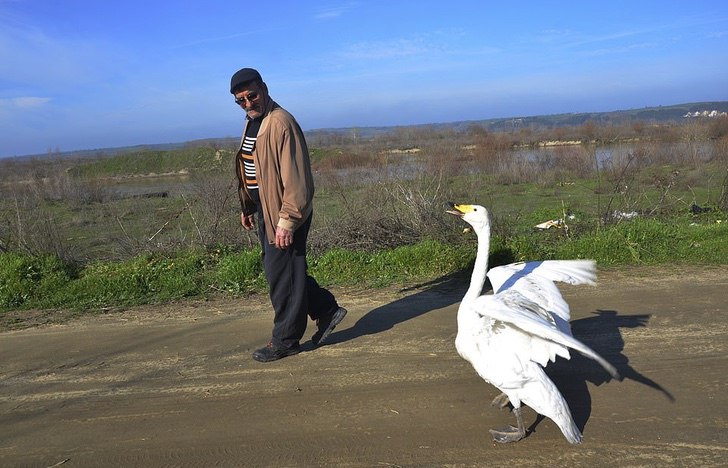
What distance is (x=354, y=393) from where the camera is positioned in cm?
448

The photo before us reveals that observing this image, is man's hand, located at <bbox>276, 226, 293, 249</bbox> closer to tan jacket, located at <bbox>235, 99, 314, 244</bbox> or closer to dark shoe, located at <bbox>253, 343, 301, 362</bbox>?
tan jacket, located at <bbox>235, 99, 314, 244</bbox>

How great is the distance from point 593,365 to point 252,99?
11.6ft

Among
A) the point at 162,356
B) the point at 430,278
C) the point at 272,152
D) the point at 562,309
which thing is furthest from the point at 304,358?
the point at 430,278

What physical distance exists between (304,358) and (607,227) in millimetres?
6206

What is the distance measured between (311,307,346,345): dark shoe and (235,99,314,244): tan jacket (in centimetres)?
102

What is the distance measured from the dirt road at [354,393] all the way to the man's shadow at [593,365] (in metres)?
0.02

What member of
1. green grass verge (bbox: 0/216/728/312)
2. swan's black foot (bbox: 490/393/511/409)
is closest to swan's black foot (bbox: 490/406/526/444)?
swan's black foot (bbox: 490/393/511/409)

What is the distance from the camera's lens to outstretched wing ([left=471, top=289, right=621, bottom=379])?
3.42m

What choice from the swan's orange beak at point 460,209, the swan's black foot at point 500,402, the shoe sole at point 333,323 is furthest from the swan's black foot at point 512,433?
the shoe sole at point 333,323

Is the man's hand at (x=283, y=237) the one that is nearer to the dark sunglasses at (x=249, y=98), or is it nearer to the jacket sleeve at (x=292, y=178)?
the jacket sleeve at (x=292, y=178)

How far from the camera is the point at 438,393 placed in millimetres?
4422

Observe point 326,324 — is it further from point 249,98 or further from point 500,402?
point 249,98

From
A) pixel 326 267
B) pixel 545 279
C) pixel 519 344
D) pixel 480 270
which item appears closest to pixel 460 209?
pixel 480 270

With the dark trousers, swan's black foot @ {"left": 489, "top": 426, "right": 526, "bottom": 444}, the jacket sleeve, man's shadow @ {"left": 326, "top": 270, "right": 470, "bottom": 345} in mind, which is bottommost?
swan's black foot @ {"left": 489, "top": 426, "right": 526, "bottom": 444}
